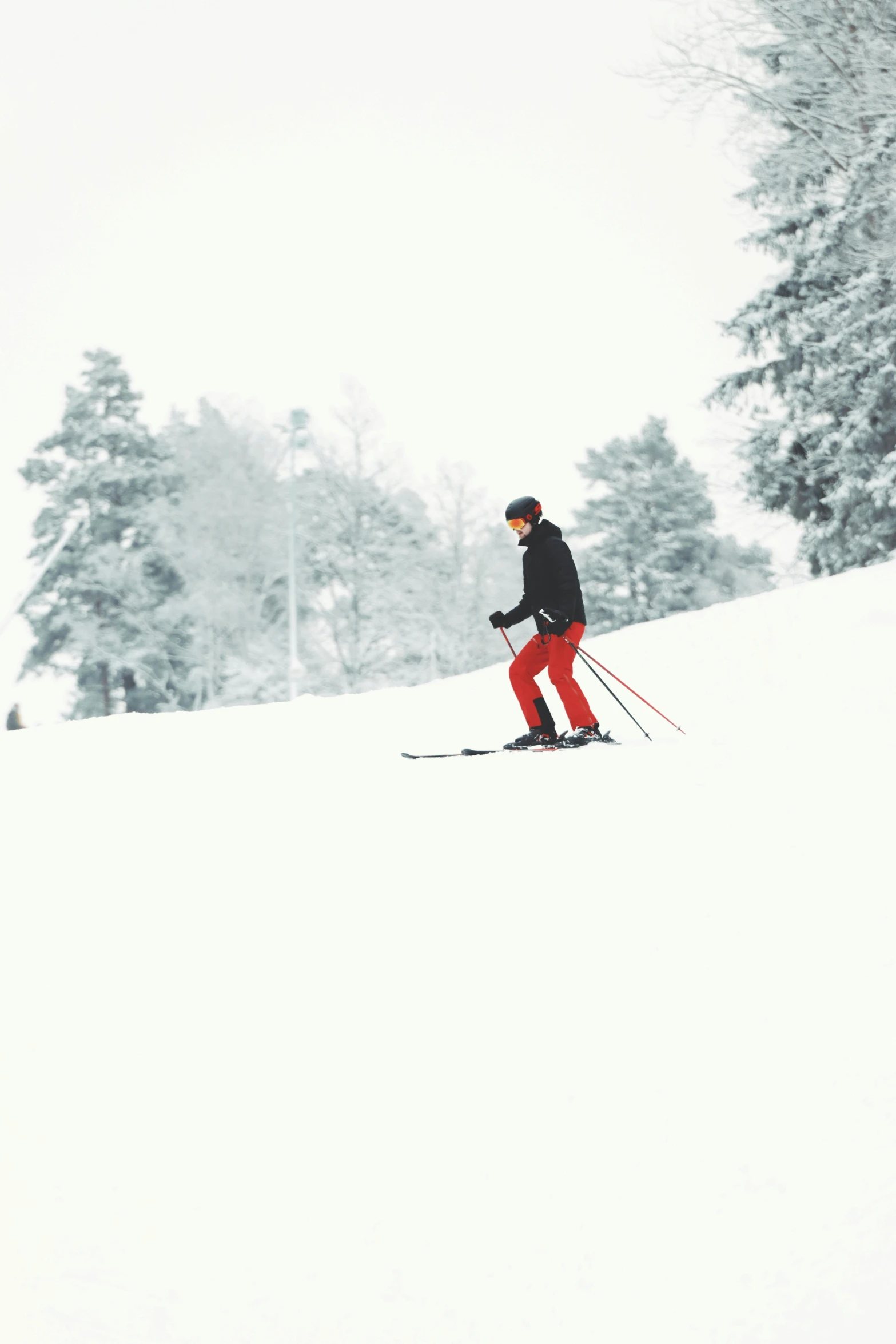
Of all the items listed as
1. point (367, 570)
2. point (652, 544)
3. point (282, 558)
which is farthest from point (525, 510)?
point (652, 544)

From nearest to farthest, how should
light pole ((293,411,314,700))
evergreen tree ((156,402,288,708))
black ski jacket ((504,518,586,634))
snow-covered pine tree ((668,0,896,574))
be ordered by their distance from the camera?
black ski jacket ((504,518,586,634))
snow-covered pine tree ((668,0,896,574))
light pole ((293,411,314,700))
evergreen tree ((156,402,288,708))

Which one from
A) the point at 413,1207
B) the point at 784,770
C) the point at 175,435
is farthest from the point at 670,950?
the point at 175,435

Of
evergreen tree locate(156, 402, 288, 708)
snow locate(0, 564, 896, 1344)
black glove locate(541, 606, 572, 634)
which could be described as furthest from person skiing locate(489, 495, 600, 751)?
evergreen tree locate(156, 402, 288, 708)

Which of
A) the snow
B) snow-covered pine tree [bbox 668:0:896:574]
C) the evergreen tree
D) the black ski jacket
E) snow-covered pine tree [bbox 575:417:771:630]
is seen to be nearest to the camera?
the snow

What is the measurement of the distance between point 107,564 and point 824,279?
2449 centimetres

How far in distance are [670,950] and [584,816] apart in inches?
74.6

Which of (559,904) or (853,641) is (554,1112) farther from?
(853,641)

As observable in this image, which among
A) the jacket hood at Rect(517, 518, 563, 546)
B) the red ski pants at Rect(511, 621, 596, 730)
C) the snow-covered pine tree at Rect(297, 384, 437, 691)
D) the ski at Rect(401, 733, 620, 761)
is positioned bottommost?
the ski at Rect(401, 733, 620, 761)

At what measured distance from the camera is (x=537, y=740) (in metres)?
9.00

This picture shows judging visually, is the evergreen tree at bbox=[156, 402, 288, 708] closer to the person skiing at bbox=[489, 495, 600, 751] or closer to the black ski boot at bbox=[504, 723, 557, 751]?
the black ski boot at bbox=[504, 723, 557, 751]

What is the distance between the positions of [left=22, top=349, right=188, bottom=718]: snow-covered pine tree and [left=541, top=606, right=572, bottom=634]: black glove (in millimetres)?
29055

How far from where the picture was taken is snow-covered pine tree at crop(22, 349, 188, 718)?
37156 millimetres

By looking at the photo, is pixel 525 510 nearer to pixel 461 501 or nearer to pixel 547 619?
pixel 547 619

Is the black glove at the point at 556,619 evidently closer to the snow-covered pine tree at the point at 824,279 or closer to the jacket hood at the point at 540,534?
the jacket hood at the point at 540,534
